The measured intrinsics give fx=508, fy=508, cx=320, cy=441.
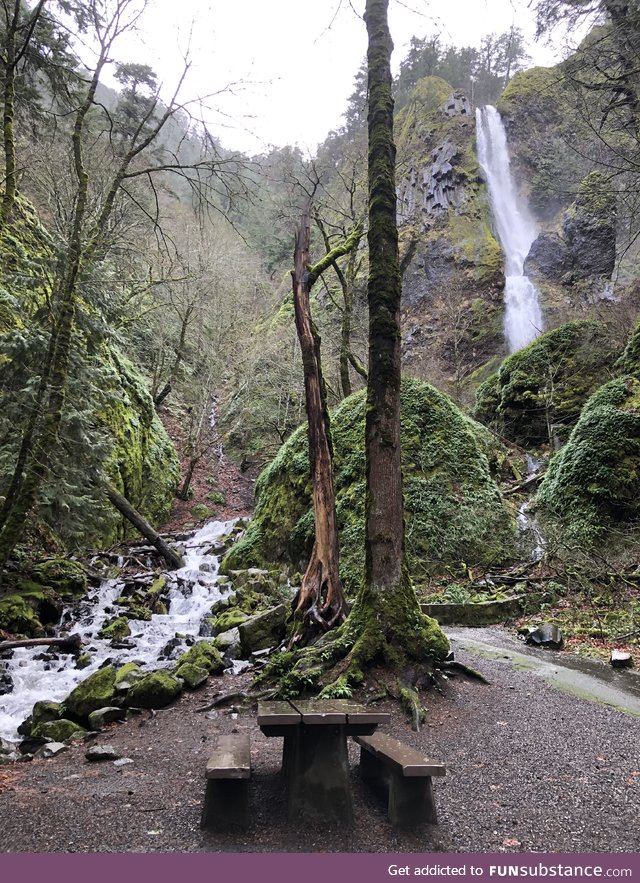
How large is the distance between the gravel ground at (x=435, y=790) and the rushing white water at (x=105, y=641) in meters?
1.77

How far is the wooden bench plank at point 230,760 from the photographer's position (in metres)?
2.37

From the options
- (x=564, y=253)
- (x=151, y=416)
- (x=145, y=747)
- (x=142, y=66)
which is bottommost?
(x=145, y=747)

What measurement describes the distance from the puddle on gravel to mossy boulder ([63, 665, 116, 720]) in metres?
4.12

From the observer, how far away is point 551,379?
15.7m

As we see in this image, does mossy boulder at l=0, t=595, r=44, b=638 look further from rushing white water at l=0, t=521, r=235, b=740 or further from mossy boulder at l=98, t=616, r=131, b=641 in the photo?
mossy boulder at l=98, t=616, r=131, b=641

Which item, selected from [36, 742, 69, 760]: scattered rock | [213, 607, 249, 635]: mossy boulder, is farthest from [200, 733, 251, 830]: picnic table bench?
[213, 607, 249, 635]: mossy boulder

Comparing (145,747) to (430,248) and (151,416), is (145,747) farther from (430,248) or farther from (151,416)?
(430,248)

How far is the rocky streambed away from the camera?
501cm

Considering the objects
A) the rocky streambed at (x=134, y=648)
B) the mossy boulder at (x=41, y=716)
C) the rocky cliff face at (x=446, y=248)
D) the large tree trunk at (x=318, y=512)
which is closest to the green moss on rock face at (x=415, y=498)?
the rocky streambed at (x=134, y=648)

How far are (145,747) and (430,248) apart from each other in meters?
36.0

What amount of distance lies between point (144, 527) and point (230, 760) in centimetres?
977

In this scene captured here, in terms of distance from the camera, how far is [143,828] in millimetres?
2559

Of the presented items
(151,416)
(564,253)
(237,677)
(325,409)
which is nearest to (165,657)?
(237,677)

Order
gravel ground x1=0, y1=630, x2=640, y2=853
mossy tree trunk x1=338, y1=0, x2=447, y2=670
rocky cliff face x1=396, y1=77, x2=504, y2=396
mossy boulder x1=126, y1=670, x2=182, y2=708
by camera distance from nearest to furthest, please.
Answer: gravel ground x1=0, y1=630, x2=640, y2=853, mossy tree trunk x1=338, y1=0, x2=447, y2=670, mossy boulder x1=126, y1=670, x2=182, y2=708, rocky cliff face x1=396, y1=77, x2=504, y2=396
